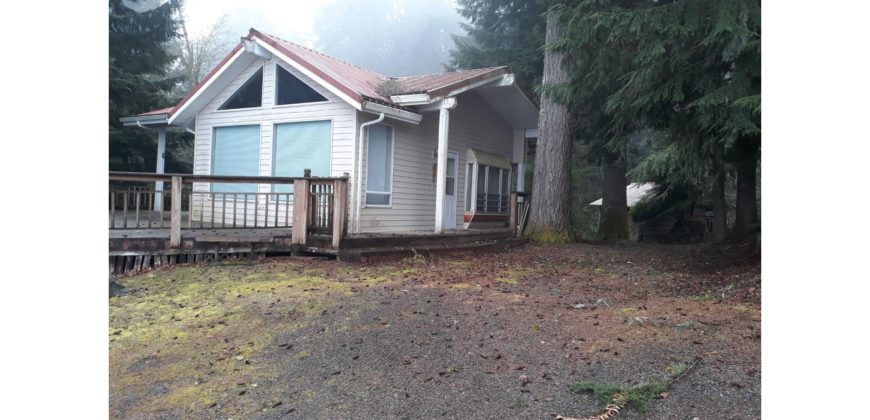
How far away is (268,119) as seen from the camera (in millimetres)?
10953

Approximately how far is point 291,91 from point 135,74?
25.8 feet

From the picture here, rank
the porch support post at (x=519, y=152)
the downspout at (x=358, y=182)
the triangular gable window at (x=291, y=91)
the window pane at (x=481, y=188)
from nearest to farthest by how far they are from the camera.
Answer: the downspout at (x=358, y=182), the triangular gable window at (x=291, y=91), the window pane at (x=481, y=188), the porch support post at (x=519, y=152)

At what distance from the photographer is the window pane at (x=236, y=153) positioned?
36.6 feet

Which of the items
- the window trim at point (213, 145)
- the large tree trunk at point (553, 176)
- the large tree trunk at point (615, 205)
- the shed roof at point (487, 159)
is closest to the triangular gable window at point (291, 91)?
the window trim at point (213, 145)

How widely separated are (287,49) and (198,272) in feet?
15.3

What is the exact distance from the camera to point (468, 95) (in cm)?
1313

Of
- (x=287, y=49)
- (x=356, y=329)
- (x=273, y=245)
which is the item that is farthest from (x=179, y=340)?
(x=287, y=49)

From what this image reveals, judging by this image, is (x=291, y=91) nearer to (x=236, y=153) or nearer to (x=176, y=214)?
(x=236, y=153)

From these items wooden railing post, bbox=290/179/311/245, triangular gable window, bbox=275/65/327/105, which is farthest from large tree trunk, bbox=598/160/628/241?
wooden railing post, bbox=290/179/311/245

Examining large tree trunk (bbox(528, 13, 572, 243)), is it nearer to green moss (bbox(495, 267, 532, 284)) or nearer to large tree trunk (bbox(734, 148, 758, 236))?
large tree trunk (bbox(734, 148, 758, 236))

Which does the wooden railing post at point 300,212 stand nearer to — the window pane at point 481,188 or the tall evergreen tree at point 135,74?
the window pane at point 481,188

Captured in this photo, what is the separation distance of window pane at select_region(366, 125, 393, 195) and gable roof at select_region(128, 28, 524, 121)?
2.23 feet

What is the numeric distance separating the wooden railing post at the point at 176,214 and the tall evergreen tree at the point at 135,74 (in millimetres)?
7784

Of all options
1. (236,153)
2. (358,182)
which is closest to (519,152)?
(358,182)
